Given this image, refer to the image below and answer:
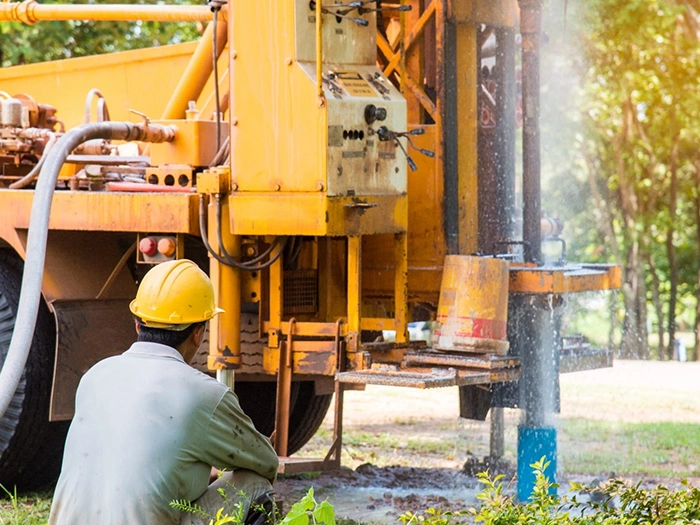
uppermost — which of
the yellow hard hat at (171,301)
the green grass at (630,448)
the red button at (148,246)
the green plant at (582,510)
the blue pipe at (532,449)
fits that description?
the red button at (148,246)

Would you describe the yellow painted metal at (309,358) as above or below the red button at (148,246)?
below

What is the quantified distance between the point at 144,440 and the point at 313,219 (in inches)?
82.3

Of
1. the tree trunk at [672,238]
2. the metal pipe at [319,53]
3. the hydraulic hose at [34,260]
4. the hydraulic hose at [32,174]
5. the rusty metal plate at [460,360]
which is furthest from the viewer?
the tree trunk at [672,238]

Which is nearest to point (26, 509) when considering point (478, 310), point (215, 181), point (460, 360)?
point (215, 181)

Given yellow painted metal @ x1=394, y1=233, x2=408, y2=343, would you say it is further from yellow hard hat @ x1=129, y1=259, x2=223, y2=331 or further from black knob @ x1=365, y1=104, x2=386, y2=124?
yellow hard hat @ x1=129, y1=259, x2=223, y2=331

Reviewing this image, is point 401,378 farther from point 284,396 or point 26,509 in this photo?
point 26,509

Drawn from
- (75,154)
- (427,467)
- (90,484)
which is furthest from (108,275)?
(90,484)

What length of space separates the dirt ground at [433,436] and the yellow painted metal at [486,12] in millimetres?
2383

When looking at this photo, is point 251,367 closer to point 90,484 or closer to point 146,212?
point 146,212

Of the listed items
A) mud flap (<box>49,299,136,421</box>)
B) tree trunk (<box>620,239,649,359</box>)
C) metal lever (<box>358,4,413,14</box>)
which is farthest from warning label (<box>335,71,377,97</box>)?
tree trunk (<box>620,239,649,359</box>)

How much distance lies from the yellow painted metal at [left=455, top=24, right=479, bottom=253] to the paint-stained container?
1.57ft

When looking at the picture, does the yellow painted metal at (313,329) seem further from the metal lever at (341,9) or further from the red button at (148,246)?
the metal lever at (341,9)

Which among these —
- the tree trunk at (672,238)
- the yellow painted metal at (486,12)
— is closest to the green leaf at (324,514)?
the yellow painted metal at (486,12)

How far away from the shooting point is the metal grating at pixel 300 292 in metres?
5.97
